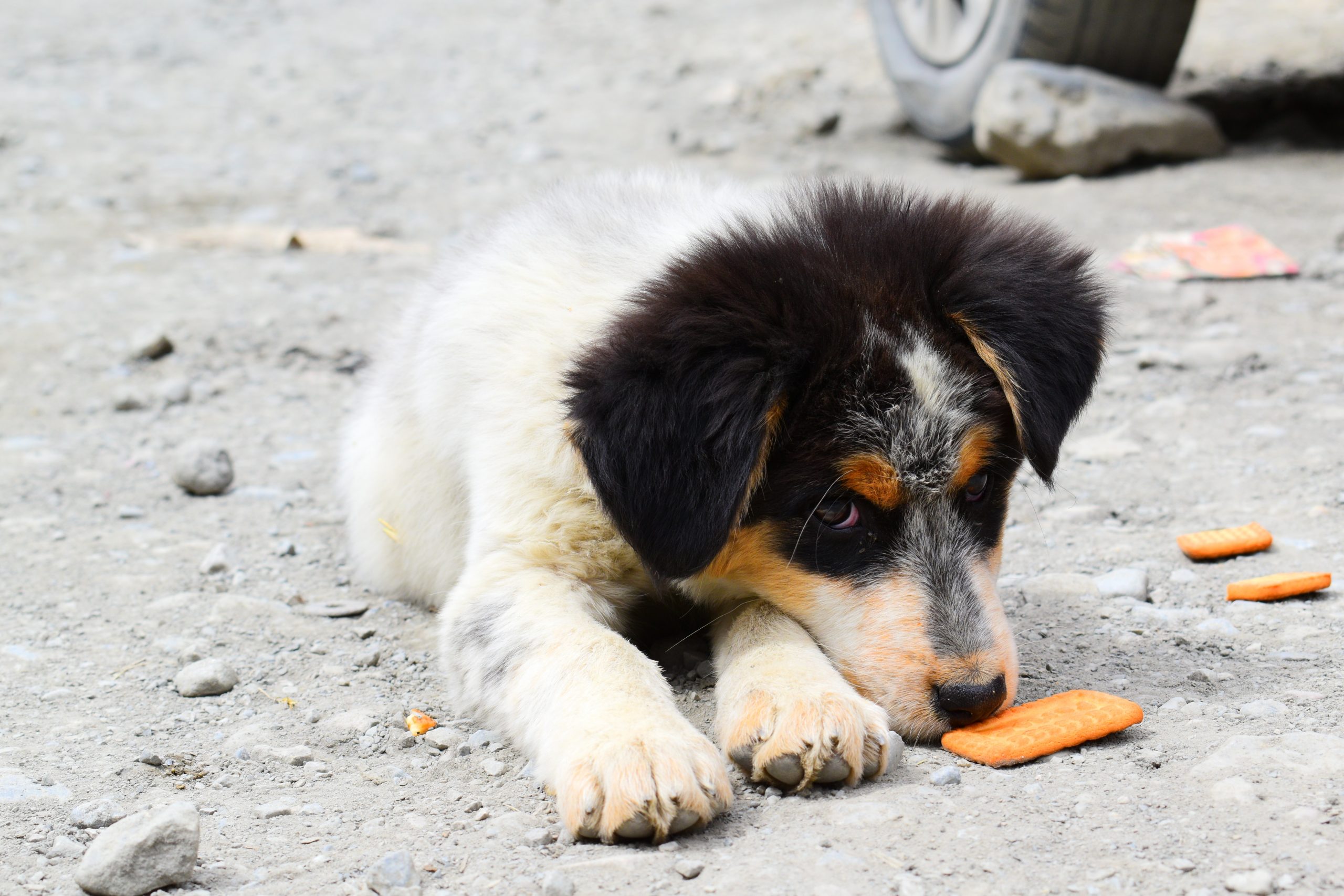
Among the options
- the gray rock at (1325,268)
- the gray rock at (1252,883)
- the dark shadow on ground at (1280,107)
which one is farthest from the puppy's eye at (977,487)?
the dark shadow on ground at (1280,107)

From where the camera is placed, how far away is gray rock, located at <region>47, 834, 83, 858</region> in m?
2.66

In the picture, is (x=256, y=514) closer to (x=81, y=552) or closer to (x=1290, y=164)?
(x=81, y=552)

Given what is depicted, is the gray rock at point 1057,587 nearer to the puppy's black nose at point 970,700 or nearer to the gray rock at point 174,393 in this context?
the puppy's black nose at point 970,700

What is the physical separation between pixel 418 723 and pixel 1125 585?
2.20 m

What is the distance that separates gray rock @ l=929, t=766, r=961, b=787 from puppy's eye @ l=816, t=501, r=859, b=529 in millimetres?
631

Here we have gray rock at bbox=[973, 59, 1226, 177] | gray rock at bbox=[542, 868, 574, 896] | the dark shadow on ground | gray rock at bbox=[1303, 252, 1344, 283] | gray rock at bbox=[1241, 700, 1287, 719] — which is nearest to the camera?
gray rock at bbox=[542, 868, 574, 896]


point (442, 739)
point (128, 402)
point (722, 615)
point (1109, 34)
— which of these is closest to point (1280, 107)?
point (1109, 34)

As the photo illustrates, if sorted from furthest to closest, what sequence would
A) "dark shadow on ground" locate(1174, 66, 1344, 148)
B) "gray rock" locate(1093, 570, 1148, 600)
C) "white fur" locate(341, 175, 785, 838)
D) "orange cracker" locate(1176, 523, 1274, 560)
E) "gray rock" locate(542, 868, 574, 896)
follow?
1. "dark shadow on ground" locate(1174, 66, 1344, 148)
2. "orange cracker" locate(1176, 523, 1274, 560)
3. "gray rock" locate(1093, 570, 1148, 600)
4. "white fur" locate(341, 175, 785, 838)
5. "gray rock" locate(542, 868, 574, 896)

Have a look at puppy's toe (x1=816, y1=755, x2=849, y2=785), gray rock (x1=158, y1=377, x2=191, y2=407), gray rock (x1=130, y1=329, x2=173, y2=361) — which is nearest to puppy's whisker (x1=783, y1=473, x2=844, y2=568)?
puppy's toe (x1=816, y1=755, x2=849, y2=785)

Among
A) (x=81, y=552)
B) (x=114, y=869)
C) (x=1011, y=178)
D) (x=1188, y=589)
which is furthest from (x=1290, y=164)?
(x=114, y=869)

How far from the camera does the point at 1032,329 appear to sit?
3.28 metres

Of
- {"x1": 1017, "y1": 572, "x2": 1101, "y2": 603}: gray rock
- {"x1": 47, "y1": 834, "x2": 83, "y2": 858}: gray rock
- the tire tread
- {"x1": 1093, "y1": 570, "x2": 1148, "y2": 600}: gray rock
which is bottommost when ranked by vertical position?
{"x1": 47, "y1": 834, "x2": 83, "y2": 858}: gray rock

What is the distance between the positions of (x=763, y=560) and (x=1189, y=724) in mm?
1095

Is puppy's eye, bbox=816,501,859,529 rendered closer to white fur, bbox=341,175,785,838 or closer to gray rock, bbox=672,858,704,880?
white fur, bbox=341,175,785,838
